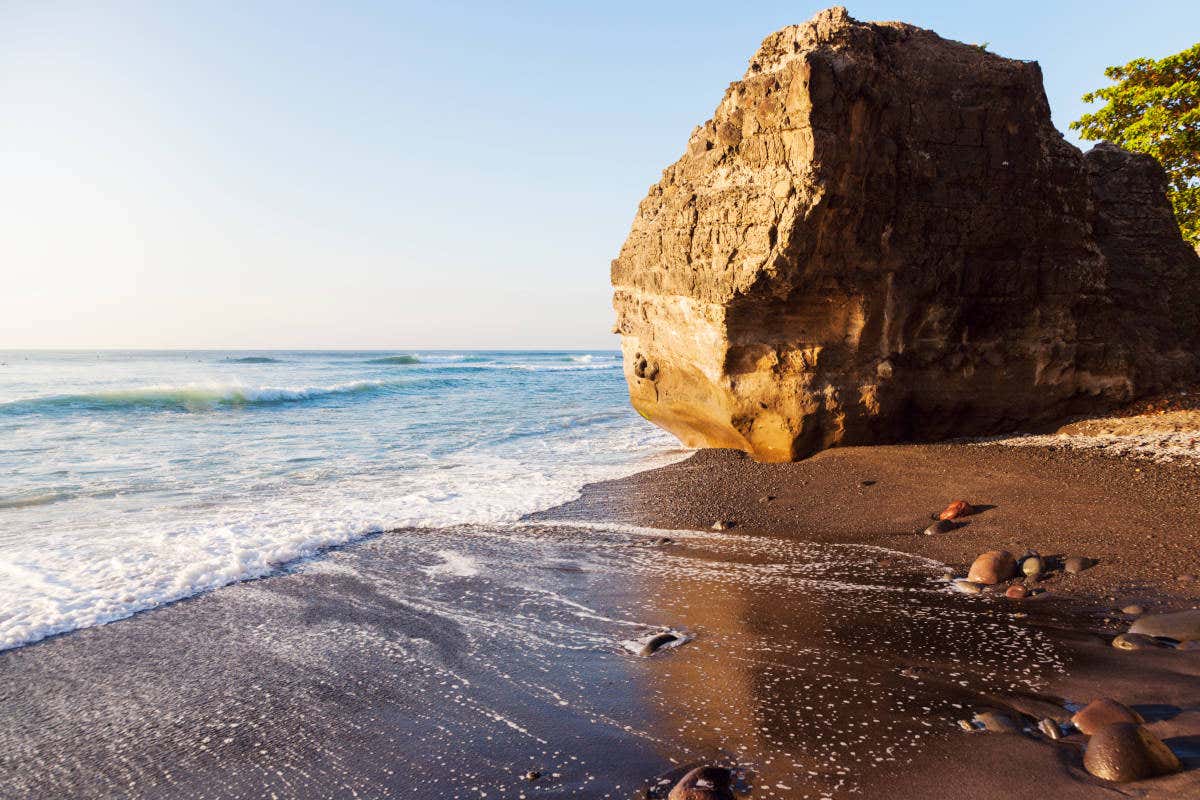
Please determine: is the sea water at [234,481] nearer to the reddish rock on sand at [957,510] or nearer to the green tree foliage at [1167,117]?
the reddish rock on sand at [957,510]

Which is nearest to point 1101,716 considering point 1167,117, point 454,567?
point 454,567

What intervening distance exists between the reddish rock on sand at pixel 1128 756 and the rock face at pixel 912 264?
5.83m

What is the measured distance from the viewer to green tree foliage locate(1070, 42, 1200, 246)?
13.0 metres

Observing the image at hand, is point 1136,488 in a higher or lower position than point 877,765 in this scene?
higher

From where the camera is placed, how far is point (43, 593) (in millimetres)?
5250

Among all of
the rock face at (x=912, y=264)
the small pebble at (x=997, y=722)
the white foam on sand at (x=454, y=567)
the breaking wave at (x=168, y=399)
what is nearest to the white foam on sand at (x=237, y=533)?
the white foam on sand at (x=454, y=567)

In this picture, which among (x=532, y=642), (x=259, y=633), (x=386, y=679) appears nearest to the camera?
(x=386, y=679)

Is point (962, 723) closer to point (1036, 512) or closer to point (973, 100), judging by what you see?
point (1036, 512)

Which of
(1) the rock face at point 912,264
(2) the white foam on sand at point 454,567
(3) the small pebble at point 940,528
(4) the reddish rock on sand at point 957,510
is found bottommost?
(2) the white foam on sand at point 454,567

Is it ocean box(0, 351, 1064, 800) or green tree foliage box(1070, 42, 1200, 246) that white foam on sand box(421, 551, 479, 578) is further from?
green tree foliage box(1070, 42, 1200, 246)

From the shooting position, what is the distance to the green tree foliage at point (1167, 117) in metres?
13.0

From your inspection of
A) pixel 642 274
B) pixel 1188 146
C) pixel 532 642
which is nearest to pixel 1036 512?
pixel 532 642

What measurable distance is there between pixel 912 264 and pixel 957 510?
→ 334 cm

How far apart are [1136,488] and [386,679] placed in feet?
21.8
